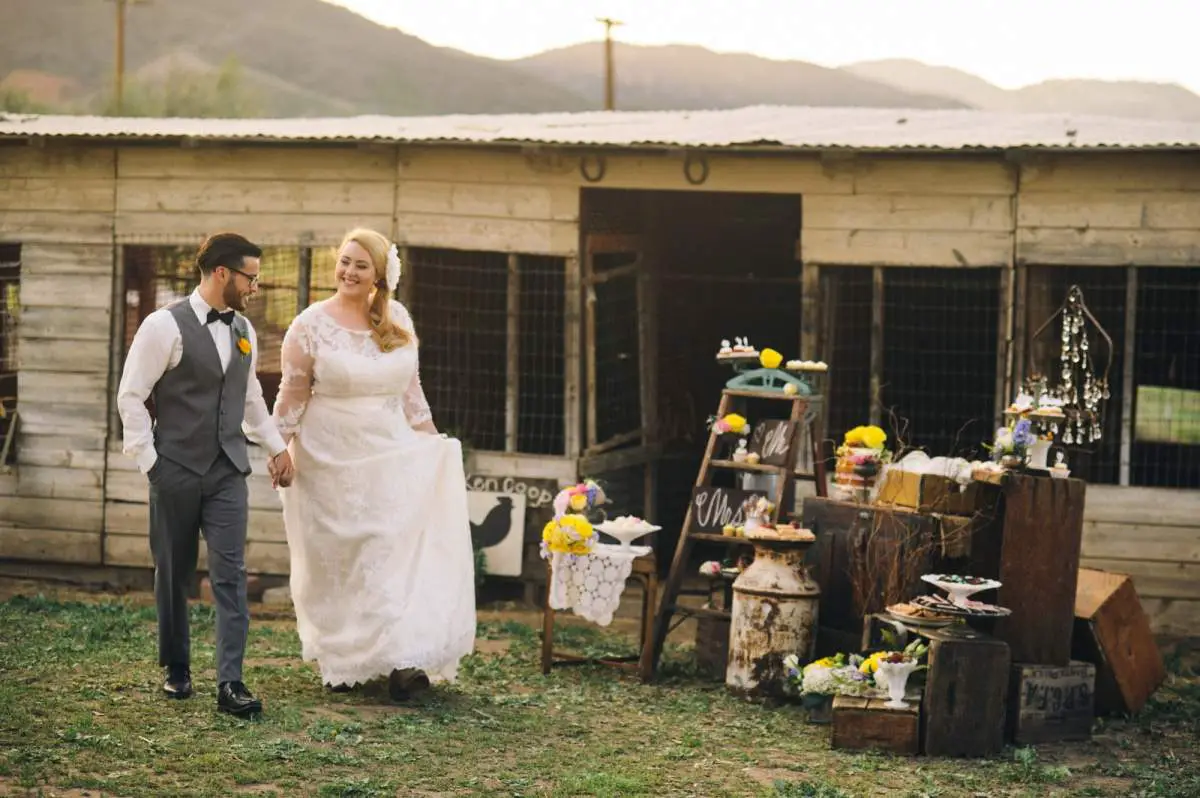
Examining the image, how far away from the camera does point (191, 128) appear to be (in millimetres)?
12992

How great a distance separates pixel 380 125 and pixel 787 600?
6263 millimetres

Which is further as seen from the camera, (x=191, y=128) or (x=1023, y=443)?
(x=191, y=128)

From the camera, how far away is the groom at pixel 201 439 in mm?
7637

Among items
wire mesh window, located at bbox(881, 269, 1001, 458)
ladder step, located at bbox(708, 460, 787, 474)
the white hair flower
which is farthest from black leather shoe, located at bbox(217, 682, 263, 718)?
wire mesh window, located at bbox(881, 269, 1001, 458)

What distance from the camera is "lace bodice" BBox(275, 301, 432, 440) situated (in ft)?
27.4

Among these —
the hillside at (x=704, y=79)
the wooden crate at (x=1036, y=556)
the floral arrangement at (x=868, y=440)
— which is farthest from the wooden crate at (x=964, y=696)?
the hillside at (x=704, y=79)

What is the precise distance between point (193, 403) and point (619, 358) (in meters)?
5.67

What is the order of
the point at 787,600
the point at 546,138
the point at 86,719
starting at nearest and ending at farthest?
1. the point at 86,719
2. the point at 787,600
3. the point at 546,138

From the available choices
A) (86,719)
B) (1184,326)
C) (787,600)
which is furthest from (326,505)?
(1184,326)

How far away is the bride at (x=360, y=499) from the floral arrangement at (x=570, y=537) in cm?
110

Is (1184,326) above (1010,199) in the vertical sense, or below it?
below

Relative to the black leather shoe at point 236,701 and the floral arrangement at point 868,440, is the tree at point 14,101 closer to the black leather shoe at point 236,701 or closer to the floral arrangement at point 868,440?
the floral arrangement at point 868,440

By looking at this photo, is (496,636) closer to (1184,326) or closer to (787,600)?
(787,600)

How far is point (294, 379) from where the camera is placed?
8367 mm
